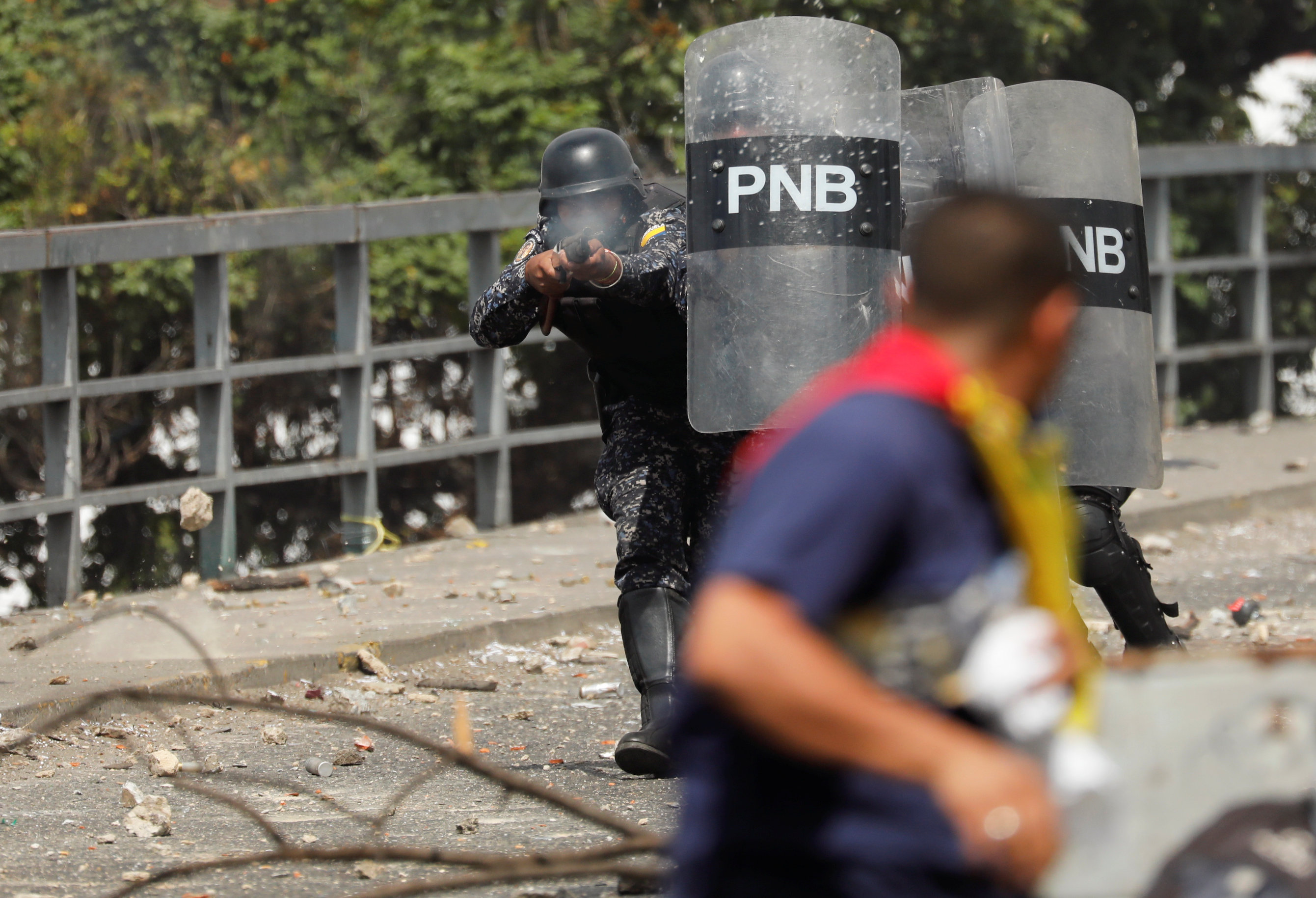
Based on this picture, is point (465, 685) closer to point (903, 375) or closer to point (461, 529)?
point (461, 529)

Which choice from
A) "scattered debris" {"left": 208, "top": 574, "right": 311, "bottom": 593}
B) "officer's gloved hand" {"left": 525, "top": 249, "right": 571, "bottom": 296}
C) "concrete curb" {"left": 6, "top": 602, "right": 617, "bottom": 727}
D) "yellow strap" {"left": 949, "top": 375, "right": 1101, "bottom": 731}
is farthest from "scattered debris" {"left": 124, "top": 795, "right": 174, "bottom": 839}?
"scattered debris" {"left": 208, "top": 574, "right": 311, "bottom": 593}

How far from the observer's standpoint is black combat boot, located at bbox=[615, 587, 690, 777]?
398cm

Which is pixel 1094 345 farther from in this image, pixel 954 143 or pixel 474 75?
pixel 474 75

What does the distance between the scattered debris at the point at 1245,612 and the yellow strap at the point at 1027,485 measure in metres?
4.66

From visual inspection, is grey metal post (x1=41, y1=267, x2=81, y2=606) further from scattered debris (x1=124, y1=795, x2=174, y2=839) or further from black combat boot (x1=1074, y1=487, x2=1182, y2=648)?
black combat boot (x1=1074, y1=487, x2=1182, y2=648)

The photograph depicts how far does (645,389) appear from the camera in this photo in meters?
4.28

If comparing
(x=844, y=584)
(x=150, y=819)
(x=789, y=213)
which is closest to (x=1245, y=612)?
(x=789, y=213)

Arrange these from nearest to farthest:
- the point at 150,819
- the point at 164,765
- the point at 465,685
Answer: the point at 150,819
the point at 164,765
the point at 465,685

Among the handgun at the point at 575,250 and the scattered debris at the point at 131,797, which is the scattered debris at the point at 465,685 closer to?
the scattered debris at the point at 131,797

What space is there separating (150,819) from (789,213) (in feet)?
6.75

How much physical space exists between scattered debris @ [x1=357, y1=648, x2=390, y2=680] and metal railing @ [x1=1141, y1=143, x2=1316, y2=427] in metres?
6.43

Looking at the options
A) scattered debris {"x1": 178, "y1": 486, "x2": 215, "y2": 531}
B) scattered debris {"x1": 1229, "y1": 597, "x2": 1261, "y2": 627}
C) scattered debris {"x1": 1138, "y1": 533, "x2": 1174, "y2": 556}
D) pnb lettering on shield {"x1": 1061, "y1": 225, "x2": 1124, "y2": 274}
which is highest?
pnb lettering on shield {"x1": 1061, "y1": 225, "x2": 1124, "y2": 274}

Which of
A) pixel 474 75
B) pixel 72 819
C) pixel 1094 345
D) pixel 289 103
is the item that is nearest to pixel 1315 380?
pixel 474 75

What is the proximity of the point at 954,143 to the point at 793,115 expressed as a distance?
61 centimetres
